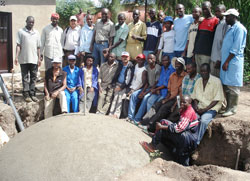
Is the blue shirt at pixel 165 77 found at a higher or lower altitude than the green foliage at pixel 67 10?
lower

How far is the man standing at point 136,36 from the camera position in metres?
7.06

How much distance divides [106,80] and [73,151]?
375 centimetres

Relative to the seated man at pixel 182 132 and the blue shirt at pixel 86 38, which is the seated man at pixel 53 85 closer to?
the blue shirt at pixel 86 38

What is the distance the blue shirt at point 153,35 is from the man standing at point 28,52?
254 cm

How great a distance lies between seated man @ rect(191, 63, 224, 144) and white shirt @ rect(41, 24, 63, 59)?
344 cm

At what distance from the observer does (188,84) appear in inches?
232

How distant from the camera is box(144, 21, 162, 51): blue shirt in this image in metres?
6.93

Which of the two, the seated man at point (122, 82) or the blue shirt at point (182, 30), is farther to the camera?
the seated man at point (122, 82)

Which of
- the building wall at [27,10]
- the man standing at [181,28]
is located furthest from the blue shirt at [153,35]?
the building wall at [27,10]

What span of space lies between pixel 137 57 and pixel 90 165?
12.4 ft

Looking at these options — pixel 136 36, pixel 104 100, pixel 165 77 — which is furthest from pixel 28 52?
pixel 165 77

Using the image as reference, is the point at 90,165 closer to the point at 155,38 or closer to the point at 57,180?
the point at 57,180

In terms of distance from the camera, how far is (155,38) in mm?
6961

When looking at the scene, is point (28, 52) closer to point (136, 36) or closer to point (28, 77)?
point (28, 77)
